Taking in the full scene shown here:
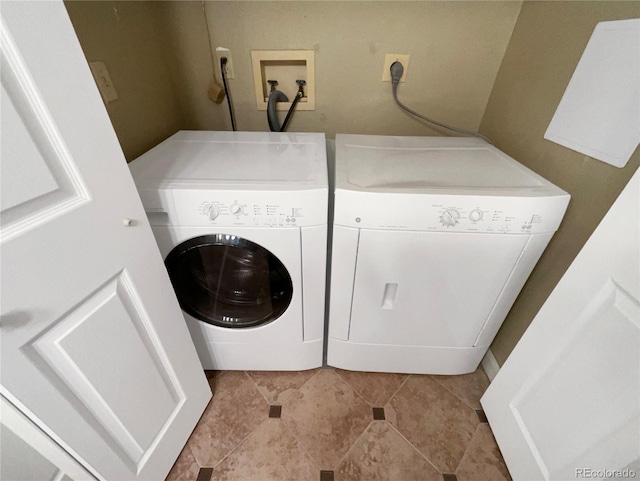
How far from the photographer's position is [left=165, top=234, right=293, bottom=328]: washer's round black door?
938mm

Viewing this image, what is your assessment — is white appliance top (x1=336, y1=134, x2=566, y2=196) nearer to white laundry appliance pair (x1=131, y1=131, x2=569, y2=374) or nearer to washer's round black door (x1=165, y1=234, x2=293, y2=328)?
white laundry appliance pair (x1=131, y1=131, x2=569, y2=374)

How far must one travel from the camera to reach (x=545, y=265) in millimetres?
1021

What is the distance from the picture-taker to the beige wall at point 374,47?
1208mm

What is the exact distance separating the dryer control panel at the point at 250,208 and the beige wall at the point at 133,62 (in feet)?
1.51

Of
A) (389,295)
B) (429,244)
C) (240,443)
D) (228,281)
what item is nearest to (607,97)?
(429,244)

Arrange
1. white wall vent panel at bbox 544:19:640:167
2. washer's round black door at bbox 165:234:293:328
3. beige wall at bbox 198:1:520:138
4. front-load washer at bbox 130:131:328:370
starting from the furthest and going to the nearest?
beige wall at bbox 198:1:520:138 < washer's round black door at bbox 165:234:293:328 < front-load washer at bbox 130:131:328:370 < white wall vent panel at bbox 544:19:640:167

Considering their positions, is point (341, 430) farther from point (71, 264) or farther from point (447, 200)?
point (71, 264)

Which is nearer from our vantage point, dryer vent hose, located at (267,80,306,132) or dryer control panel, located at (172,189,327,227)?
dryer control panel, located at (172,189,327,227)

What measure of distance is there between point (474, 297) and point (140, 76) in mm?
1555

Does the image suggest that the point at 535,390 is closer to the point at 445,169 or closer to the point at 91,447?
the point at 445,169

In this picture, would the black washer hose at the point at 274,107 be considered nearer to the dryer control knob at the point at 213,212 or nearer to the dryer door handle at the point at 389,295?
the dryer control knob at the point at 213,212

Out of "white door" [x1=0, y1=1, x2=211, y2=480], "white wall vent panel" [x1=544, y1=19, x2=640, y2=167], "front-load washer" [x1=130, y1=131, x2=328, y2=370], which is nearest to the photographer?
"white door" [x1=0, y1=1, x2=211, y2=480]

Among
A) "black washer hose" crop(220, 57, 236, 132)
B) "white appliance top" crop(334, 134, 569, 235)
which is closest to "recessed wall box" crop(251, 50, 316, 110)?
"black washer hose" crop(220, 57, 236, 132)

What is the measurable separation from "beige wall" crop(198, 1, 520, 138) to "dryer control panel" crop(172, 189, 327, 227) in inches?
32.2
